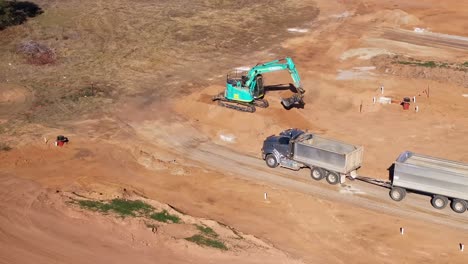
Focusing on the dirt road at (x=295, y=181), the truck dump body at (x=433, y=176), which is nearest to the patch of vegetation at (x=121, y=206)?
the dirt road at (x=295, y=181)

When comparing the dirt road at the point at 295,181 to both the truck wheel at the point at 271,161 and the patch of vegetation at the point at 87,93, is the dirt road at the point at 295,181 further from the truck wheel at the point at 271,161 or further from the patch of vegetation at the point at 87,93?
the patch of vegetation at the point at 87,93

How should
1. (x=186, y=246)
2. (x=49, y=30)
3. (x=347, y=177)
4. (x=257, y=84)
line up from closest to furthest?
(x=186, y=246), (x=347, y=177), (x=257, y=84), (x=49, y=30)

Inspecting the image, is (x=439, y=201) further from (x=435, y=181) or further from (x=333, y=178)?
(x=333, y=178)

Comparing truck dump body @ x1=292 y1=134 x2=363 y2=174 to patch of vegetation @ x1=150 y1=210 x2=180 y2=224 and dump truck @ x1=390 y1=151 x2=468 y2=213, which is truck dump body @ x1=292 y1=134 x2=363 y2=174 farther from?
patch of vegetation @ x1=150 y1=210 x2=180 y2=224

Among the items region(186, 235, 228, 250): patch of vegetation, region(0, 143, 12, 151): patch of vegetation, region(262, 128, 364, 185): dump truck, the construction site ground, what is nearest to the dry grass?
the construction site ground

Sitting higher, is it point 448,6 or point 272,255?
point 448,6

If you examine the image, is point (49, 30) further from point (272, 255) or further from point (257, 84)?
point (272, 255)

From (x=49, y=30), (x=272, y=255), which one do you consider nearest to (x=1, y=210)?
(x=272, y=255)

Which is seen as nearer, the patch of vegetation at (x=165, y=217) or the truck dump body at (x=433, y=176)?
the patch of vegetation at (x=165, y=217)
